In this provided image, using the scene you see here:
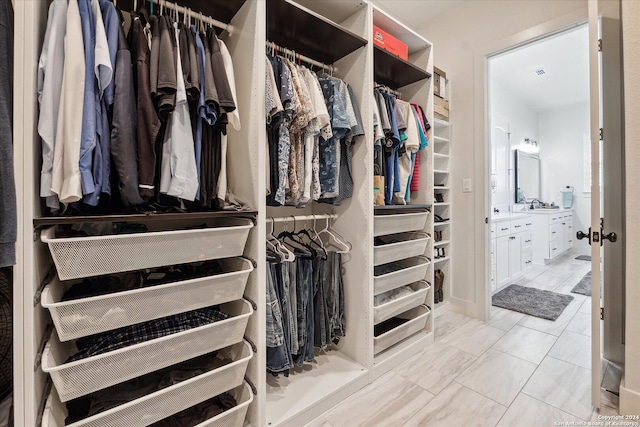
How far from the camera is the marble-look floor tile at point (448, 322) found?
Result: 2.37 meters

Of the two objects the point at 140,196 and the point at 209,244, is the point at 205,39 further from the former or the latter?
the point at 209,244

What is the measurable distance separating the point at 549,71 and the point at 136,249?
17.2 ft

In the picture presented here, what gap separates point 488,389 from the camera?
164 cm

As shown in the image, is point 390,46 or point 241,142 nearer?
point 241,142

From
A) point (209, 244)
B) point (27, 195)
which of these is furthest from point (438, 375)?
point (27, 195)

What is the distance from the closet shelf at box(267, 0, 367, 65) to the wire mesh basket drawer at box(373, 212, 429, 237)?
1028 millimetres

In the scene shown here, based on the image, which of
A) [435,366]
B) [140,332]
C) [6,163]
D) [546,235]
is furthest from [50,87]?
[546,235]

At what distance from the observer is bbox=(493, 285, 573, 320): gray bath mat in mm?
2783

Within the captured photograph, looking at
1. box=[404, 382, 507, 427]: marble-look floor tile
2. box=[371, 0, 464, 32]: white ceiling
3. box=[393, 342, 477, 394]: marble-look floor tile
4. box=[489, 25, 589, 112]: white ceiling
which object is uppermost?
box=[371, 0, 464, 32]: white ceiling

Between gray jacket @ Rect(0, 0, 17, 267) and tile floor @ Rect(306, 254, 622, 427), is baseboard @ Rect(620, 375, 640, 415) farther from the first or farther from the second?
gray jacket @ Rect(0, 0, 17, 267)

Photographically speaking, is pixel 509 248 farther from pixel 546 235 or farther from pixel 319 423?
pixel 319 423

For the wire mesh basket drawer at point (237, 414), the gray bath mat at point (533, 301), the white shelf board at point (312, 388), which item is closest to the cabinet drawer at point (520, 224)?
the gray bath mat at point (533, 301)

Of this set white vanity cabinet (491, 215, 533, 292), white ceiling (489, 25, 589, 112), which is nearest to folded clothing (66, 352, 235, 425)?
white vanity cabinet (491, 215, 533, 292)

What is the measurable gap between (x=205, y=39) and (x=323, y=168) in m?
0.81
